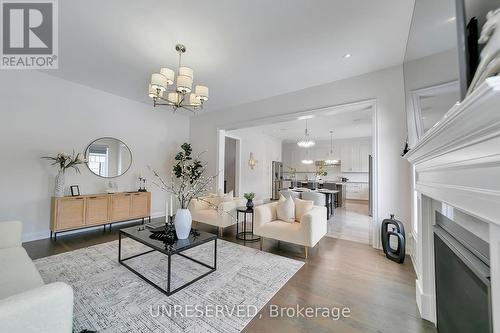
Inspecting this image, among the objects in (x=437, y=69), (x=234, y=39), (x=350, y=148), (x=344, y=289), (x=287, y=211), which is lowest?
(x=344, y=289)

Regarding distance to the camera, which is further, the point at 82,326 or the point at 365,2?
the point at 365,2

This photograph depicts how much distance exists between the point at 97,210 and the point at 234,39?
3907 millimetres

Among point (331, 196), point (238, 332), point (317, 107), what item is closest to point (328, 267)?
point (238, 332)

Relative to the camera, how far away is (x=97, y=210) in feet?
12.4

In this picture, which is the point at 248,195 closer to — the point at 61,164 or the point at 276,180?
the point at 61,164

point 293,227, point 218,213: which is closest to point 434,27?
point 293,227

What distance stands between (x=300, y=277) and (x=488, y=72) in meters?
2.29

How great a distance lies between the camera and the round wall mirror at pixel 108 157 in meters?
4.14

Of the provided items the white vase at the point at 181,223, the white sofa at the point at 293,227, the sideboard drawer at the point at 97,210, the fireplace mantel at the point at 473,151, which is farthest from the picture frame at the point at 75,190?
the fireplace mantel at the point at 473,151

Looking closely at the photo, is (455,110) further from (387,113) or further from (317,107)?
(317,107)

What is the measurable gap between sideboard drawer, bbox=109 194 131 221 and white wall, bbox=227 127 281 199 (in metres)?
3.44

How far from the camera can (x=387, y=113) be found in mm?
3182

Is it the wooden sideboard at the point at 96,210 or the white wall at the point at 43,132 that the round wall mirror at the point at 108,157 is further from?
the wooden sideboard at the point at 96,210

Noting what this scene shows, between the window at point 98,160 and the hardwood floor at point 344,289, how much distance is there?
4.76 ft
